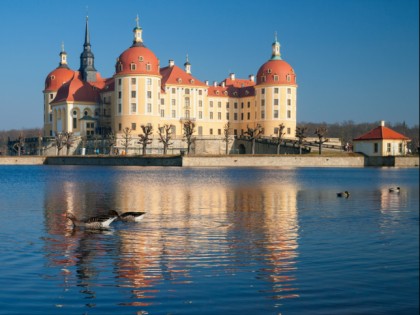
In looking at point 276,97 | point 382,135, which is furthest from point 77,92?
point 382,135

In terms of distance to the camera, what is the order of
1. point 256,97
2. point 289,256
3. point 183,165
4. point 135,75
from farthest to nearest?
point 256,97
point 135,75
point 183,165
point 289,256

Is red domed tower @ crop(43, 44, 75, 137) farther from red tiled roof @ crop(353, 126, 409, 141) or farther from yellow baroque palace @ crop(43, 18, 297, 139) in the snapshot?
red tiled roof @ crop(353, 126, 409, 141)

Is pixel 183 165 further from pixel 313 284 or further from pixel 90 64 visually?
pixel 313 284

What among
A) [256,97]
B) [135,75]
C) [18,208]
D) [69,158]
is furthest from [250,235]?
[256,97]

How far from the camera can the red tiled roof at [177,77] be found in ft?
354

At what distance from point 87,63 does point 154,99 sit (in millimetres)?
19573

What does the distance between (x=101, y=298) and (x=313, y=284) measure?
11.2 feet

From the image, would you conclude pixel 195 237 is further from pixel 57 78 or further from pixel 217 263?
pixel 57 78

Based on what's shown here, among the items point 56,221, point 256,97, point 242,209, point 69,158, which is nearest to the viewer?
point 56,221

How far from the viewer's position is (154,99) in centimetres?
10056

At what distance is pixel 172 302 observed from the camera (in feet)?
32.8

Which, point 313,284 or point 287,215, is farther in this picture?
point 287,215

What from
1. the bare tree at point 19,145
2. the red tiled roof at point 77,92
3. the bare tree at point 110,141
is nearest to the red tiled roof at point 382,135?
the bare tree at point 110,141

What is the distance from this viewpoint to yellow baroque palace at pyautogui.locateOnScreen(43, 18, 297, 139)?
99.8m
